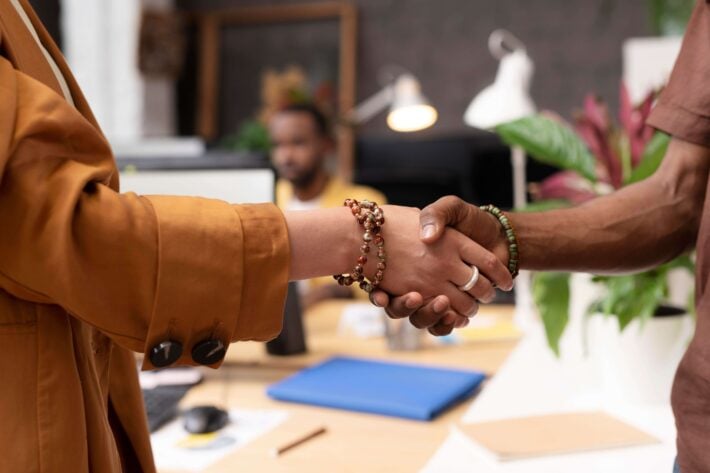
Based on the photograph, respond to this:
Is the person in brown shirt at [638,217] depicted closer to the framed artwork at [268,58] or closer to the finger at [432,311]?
the finger at [432,311]

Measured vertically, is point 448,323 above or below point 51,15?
below

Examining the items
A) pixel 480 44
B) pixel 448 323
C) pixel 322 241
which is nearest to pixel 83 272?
pixel 322 241

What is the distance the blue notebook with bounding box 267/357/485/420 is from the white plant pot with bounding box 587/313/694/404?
9.4 inches

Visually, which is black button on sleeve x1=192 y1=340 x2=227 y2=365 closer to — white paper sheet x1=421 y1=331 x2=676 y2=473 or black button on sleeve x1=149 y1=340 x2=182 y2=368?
black button on sleeve x1=149 y1=340 x2=182 y2=368

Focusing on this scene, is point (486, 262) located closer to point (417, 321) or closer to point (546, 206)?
point (417, 321)

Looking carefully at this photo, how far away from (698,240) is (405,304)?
342 mm

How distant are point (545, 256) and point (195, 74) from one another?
4.18 metres

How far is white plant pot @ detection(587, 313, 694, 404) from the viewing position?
1.25 meters

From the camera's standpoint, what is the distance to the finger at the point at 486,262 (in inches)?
38.6

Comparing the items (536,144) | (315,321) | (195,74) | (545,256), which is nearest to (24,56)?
(545,256)

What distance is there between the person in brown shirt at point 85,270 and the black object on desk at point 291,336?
824 millimetres

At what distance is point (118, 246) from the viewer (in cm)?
67

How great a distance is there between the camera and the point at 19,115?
2.06ft

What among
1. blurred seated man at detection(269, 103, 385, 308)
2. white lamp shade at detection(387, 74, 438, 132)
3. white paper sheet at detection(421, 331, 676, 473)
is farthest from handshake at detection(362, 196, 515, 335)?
blurred seated man at detection(269, 103, 385, 308)
